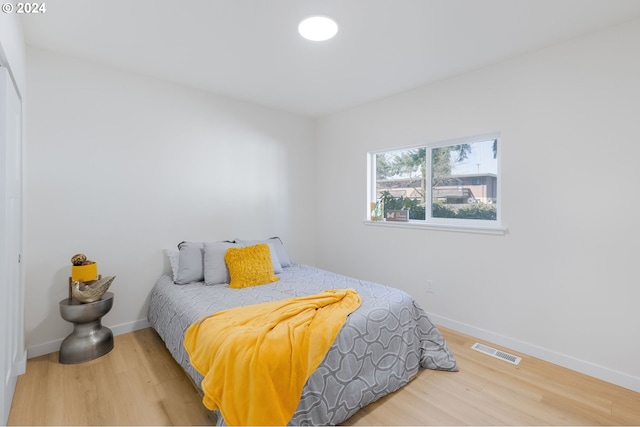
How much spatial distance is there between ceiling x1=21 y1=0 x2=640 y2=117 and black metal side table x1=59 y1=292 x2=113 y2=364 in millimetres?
2006

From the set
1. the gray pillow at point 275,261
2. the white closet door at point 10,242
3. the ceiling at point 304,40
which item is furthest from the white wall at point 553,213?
the white closet door at point 10,242

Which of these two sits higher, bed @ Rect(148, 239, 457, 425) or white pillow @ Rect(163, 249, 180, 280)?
white pillow @ Rect(163, 249, 180, 280)

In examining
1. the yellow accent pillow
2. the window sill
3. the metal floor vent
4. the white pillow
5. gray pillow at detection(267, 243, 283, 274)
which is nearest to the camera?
the metal floor vent

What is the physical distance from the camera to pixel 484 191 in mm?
2900

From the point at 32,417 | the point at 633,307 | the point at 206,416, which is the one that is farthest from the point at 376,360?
the point at 32,417

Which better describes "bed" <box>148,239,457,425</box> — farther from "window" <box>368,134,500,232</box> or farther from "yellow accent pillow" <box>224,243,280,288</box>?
"window" <box>368,134,500,232</box>

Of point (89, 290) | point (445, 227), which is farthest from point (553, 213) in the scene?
point (89, 290)

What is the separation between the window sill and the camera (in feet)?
8.80

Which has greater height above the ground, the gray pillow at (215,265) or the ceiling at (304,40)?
the ceiling at (304,40)

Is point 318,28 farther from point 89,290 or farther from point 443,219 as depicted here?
point 89,290

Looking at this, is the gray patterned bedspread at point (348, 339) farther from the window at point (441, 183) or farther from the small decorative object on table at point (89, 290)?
the window at point (441, 183)

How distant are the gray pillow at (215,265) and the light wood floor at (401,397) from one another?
27.8 inches

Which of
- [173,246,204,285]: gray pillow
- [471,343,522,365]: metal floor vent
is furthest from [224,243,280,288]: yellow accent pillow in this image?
[471,343,522,365]: metal floor vent

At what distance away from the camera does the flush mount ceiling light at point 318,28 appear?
206cm
